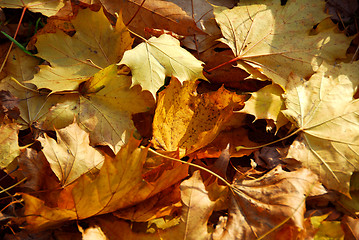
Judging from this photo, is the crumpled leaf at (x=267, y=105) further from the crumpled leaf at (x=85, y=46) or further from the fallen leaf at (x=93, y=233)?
the fallen leaf at (x=93, y=233)

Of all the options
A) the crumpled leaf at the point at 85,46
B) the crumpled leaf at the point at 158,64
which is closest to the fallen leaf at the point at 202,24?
the crumpled leaf at the point at 158,64

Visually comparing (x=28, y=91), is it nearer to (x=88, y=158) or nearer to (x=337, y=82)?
(x=88, y=158)

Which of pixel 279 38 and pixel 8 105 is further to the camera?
pixel 279 38

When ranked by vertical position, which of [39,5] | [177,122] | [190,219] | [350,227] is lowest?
[350,227]

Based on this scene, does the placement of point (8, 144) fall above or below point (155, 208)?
above

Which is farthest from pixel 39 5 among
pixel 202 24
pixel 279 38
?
pixel 279 38

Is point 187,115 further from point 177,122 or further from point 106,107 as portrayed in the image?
point 106,107
